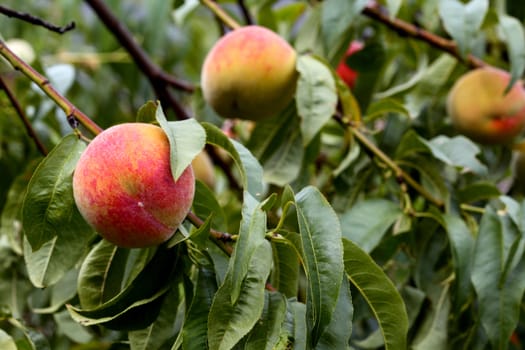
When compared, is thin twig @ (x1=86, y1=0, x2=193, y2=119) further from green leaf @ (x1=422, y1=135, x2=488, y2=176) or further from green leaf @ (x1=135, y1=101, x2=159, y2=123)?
green leaf @ (x1=135, y1=101, x2=159, y2=123)

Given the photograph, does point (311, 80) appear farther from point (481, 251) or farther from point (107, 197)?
point (107, 197)

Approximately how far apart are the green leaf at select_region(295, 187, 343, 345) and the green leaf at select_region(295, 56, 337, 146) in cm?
37

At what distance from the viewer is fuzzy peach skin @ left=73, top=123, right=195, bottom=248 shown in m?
0.78

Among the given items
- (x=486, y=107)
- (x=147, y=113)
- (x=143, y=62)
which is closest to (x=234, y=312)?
(x=147, y=113)

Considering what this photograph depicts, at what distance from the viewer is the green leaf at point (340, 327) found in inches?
30.6

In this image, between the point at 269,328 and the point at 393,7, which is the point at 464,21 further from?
the point at 269,328

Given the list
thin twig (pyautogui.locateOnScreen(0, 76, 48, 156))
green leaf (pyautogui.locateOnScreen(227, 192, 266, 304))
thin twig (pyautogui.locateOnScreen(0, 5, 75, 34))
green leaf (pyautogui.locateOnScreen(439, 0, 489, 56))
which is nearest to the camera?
green leaf (pyautogui.locateOnScreen(227, 192, 266, 304))

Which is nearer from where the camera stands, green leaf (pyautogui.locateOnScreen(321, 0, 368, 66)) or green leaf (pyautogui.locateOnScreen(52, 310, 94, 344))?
green leaf (pyautogui.locateOnScreen(52, 310, 94, 344))

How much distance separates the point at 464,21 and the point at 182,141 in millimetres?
654

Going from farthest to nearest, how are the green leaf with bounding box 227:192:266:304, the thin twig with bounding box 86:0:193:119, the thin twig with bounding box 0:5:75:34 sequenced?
the thin twig with bounding box 86:0:193:119 < the thin twig with bounding box 0:5:75:34 < the green leaf with bounding box 227:192:266:304

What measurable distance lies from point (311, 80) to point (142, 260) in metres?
0.40

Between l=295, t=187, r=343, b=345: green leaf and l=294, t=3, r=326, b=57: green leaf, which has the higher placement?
l=295, t=187, r=343, b=345: green leaf

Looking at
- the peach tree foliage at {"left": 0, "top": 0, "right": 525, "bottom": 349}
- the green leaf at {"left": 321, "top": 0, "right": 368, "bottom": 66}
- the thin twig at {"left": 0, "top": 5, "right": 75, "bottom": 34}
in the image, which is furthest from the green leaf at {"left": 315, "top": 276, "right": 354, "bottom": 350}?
the green leaf at {"left": 321, "top": 0, "right": 368, "bottom": 66}

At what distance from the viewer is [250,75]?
1.16 meters
